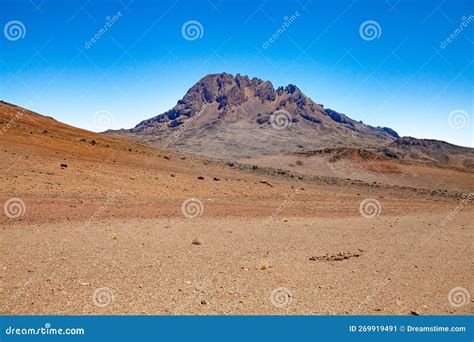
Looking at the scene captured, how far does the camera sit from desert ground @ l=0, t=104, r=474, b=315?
843 centimetres

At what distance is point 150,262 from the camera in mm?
10609

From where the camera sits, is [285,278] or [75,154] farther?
[75,154]

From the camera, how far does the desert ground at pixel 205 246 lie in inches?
332

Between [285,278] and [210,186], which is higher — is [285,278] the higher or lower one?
the lower one

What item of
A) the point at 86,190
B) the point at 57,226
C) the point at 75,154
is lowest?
the point at 57,226

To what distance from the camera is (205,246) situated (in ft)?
42.3

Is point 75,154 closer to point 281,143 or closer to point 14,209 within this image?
point 14,209

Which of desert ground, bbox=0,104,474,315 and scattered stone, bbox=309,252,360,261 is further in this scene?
scattered stone, bbox=309,252,360,261

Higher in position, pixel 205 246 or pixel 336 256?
pixel 205 246

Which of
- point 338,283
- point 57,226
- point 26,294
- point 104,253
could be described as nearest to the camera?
point 26,294

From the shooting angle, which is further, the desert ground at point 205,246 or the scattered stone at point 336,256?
the scattered stone at point 336,256

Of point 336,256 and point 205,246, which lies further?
point 205,246

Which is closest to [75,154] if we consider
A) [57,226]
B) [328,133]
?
[57,226]

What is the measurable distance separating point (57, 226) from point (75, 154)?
1856 cm
